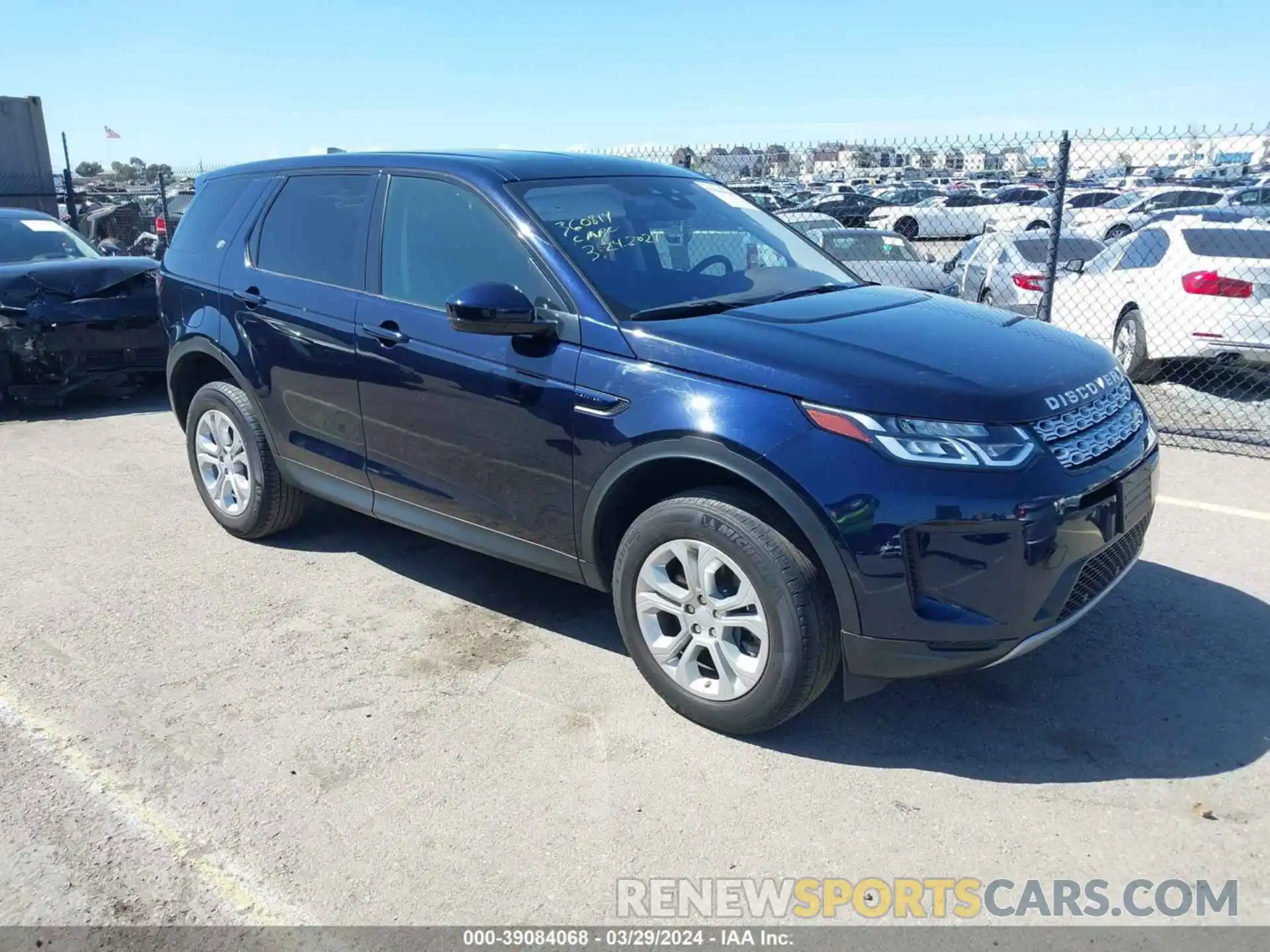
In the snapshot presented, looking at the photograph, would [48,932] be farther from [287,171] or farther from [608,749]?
[287,171]

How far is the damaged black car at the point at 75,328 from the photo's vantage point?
7641 millimetres

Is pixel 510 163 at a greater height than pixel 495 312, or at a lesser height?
greater

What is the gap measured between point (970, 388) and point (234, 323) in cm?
342

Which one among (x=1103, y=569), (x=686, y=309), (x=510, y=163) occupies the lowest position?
(x=1103, y=569)

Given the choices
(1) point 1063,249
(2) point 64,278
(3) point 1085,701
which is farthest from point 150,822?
(1) point 1063,249

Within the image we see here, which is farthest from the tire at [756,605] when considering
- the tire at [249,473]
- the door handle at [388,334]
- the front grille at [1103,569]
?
the tire at [249,473]

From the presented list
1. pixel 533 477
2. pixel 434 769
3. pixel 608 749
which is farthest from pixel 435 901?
pixel 533 477

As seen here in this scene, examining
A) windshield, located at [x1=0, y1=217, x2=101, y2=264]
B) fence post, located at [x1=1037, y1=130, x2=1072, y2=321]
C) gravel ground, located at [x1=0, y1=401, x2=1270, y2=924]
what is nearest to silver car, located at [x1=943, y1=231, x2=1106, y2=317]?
fence post, located at [x1=1037, y1=130, x2=1072, y2=321]

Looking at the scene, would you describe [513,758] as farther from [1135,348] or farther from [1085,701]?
[1135,348]

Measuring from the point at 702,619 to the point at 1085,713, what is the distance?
4.45 feet

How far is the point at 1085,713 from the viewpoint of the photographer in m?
3.46

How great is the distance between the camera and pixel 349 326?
13.8 ft

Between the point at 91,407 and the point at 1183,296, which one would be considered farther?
the point at 91,407

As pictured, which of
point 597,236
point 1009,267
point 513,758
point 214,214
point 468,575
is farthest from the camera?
point 1009,267
